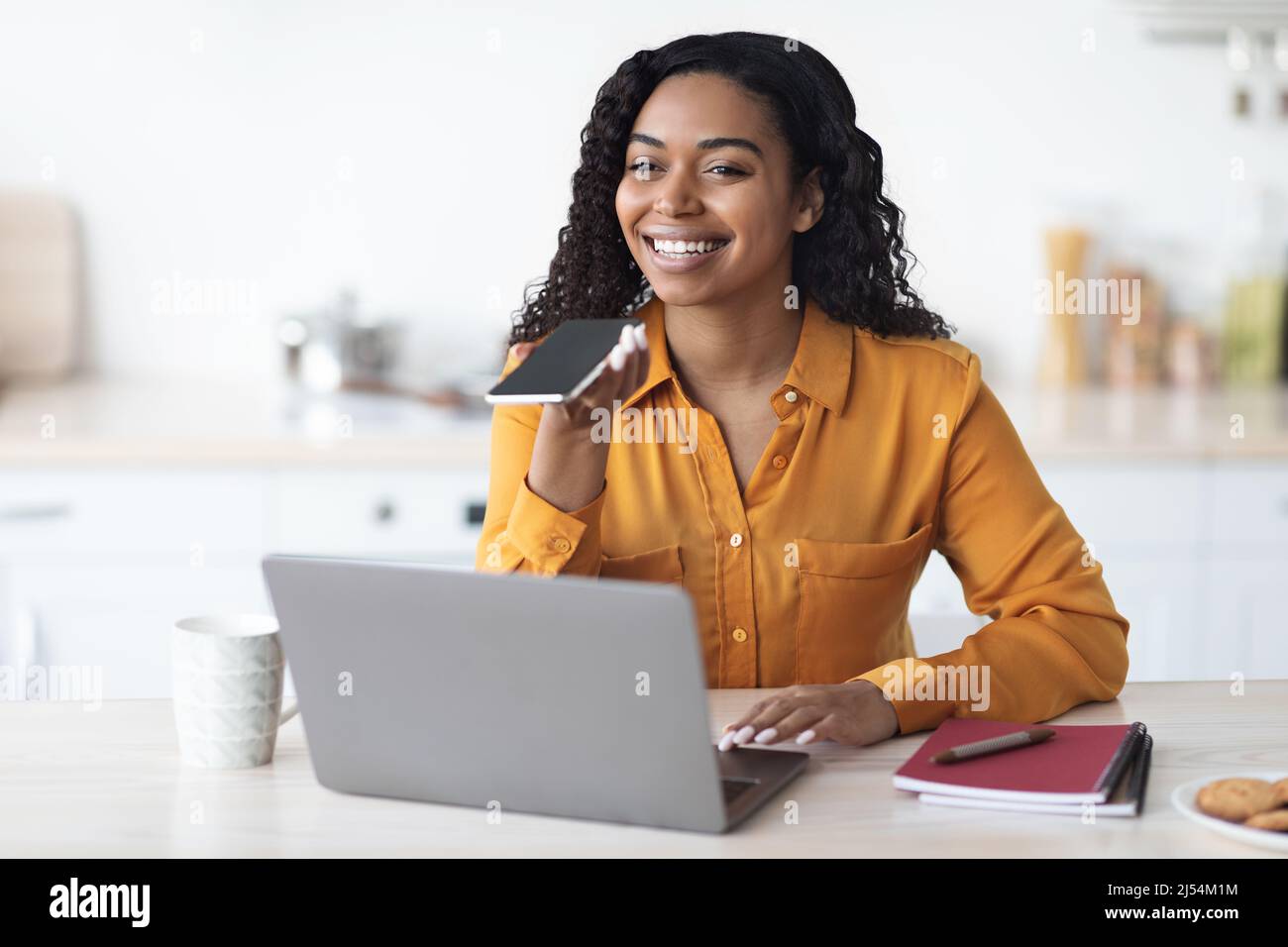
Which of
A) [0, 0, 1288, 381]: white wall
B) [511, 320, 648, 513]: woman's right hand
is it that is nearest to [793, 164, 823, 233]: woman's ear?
[511, 320, 648, 513]: woman's right hand

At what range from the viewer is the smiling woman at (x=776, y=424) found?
1605 millimetres

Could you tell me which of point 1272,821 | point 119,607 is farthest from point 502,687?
point 119,607

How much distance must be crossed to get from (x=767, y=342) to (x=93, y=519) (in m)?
1.33

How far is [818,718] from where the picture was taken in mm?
1223

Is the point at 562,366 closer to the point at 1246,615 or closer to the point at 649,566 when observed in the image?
the point at 649,566

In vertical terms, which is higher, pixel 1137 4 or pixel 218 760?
pixel 1137 4

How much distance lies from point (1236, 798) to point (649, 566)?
0.74 meters

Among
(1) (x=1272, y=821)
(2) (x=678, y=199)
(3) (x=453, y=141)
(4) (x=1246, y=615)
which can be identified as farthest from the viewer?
(3) (x=453, y=141)

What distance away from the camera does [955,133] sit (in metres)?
3.12

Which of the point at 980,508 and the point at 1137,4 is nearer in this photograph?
the point at 980,508

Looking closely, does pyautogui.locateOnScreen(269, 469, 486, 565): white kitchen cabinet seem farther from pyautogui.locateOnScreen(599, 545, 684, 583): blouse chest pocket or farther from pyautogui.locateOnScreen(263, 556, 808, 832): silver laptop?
pyautogui.locateOnScreen(263, 556, 808, 832): silver laptop
